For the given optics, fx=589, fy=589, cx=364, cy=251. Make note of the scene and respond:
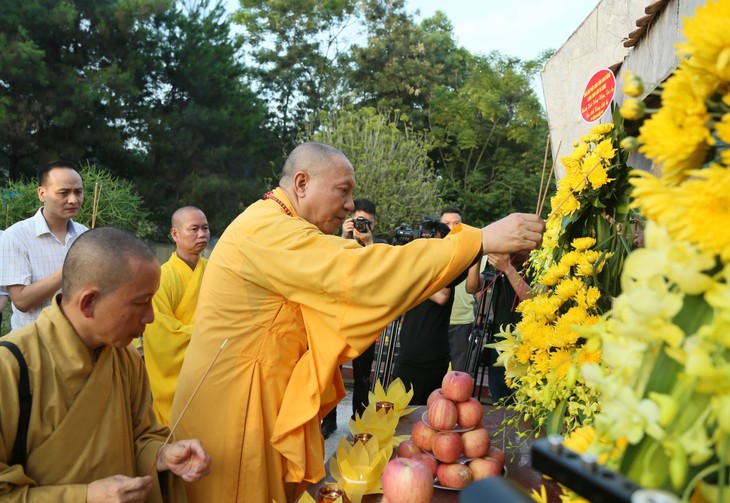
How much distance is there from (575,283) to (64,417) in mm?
1509

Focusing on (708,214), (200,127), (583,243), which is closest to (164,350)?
(583,243)

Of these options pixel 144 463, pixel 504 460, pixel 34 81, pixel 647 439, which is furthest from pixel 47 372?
pixel 34 81

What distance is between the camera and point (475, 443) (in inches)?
70.1

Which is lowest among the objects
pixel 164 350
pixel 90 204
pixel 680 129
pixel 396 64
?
pixel 164 350

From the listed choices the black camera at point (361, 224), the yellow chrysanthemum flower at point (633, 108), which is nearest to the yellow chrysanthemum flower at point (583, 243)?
the yellow chrysanthemum flower at point (633, 108)

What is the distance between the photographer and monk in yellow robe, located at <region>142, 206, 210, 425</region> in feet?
12.6

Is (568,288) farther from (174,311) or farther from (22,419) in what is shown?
(174,311)

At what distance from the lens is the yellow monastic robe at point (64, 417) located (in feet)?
4.96

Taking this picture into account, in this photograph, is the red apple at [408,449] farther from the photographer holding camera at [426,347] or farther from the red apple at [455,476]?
the photographer holding camera at [426,347]

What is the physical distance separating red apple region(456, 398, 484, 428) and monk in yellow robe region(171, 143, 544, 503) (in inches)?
14.7

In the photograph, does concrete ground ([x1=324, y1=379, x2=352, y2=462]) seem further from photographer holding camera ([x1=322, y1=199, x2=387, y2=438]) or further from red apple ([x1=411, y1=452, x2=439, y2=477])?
red apple ([x1=411, y1=452, x2=439, y2=477])

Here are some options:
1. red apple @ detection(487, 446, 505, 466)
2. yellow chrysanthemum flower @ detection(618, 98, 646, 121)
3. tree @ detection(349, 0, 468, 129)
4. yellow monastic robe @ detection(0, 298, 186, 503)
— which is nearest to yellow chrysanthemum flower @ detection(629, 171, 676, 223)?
yellow chrysanthemum flower @ detection(618, 98, 646, 121)

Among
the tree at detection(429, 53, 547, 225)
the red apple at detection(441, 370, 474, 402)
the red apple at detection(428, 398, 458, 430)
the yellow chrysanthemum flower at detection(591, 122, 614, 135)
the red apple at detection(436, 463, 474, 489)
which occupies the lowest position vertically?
the red apple at detection(436, 463, 474, 489)

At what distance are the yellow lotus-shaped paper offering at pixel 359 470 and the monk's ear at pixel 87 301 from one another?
835 millimetres
